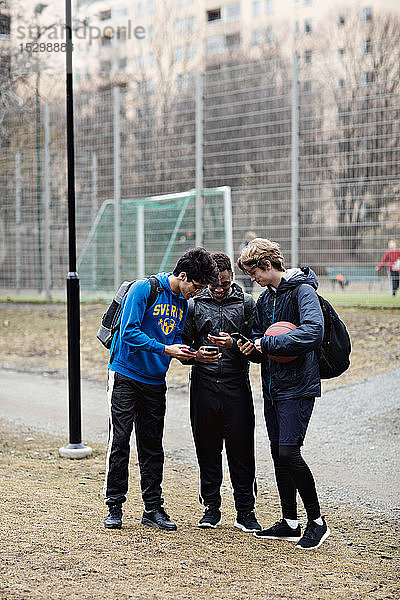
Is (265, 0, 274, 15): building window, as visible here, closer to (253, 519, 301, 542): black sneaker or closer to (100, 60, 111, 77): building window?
(100, 60, 111, 77): building window

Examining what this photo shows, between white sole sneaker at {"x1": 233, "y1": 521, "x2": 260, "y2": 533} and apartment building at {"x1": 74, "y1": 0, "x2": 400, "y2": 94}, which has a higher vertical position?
apartment building at {"x1": 74, "y1": 0, "x2": 400, "y2": 94}

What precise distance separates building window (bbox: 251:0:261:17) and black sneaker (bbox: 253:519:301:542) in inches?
2031

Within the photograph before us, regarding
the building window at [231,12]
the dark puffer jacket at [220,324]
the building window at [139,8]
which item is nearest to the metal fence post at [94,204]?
the dark puffer jacket at [220,324]

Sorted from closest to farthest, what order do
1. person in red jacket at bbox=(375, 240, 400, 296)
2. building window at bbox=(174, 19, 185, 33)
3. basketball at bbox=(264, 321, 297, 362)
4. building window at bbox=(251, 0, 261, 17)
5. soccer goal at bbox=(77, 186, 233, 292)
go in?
1. basketball at bbox=(264, 321, 297, 362)
2. person in red jacket at bbox=(375, 240, 400, 296)
3. soccer goal at bbox=(77, 186, 233, 292)
4. building window at bbox=(174, 19, 185, 33)
5. building window at bbox=(251, 0, 261, 17)

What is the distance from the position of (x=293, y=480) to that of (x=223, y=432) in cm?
61

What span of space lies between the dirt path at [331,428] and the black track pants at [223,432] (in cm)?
126

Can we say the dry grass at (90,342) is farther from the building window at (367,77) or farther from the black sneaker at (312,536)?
the black sneaker at (312,536)

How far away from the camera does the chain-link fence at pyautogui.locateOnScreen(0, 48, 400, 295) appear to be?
44.0 feet

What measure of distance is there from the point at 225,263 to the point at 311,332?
2.87 ft

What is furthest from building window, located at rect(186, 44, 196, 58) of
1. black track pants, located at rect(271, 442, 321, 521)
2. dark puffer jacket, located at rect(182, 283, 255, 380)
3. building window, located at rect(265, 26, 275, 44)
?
black track pants, located at rect(271, 442, 321, 521)

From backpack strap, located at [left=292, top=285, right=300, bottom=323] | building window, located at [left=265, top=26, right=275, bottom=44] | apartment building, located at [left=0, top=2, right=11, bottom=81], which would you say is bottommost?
backpack strap, located at [left=292, top=285, right=300, bottom=323]

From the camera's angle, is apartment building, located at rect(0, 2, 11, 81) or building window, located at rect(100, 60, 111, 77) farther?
building window, located at rect(100, 60, 111, 77)

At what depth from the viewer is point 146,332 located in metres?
5.47

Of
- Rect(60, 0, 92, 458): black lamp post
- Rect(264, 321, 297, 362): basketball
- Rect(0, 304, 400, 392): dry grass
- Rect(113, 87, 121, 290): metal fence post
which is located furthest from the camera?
Rect(113, 87, 121, 290): metal fence post
